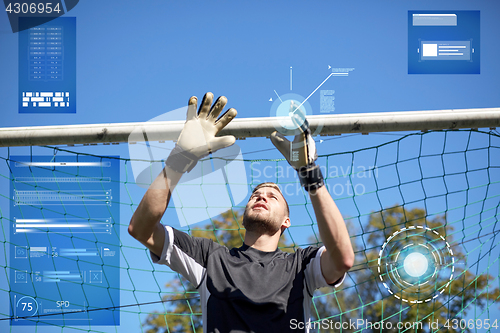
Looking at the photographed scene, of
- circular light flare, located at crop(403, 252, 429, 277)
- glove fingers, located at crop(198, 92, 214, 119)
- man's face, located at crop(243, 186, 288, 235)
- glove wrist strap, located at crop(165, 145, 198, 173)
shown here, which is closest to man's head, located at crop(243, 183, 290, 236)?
man's face, located at crop(243, 186, 288, 235)

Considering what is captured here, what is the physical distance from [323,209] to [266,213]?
1.35 feet

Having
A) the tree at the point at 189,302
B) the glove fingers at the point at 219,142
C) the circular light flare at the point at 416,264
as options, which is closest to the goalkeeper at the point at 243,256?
the glove fingers at the point at 219,142

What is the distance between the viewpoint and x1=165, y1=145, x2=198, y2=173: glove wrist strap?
1812 mm

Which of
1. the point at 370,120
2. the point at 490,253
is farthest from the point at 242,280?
the point at 490,253

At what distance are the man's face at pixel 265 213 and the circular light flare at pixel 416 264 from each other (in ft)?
7.40

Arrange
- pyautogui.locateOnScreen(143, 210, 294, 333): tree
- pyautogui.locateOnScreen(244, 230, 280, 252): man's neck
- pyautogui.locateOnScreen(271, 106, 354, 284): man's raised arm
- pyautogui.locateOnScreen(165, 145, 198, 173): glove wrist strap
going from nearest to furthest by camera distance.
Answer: pyautogui.locateOnScreen(271, 106, 354, 284): man's raised arm < pyautogui.locateOnScreen(165, 145, 198, 173): glove wrist strap < pyautogui.locateOnScreen(244, 230, 280, 252): man's neck < pyautogui.locateOnScreen(143, 210, 294, 333): tree

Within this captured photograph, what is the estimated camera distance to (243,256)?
6.53 ft

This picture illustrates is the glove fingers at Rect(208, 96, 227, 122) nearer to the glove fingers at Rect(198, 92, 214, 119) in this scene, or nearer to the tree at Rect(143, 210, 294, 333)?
the glove fingers at Rect(198, 92, 214, 119)

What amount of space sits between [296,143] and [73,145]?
1.50 m

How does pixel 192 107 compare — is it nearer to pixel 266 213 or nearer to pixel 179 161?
pixel 179 161

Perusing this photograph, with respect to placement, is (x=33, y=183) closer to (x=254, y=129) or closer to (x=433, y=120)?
(x=254, y=129)

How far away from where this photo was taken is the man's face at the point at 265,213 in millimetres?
2045

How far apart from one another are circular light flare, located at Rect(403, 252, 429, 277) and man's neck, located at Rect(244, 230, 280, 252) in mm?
2344

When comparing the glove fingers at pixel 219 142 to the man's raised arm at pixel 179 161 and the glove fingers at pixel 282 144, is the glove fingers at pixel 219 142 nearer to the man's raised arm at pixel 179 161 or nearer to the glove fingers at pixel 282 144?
the man's raised arm at pixel 179 161
